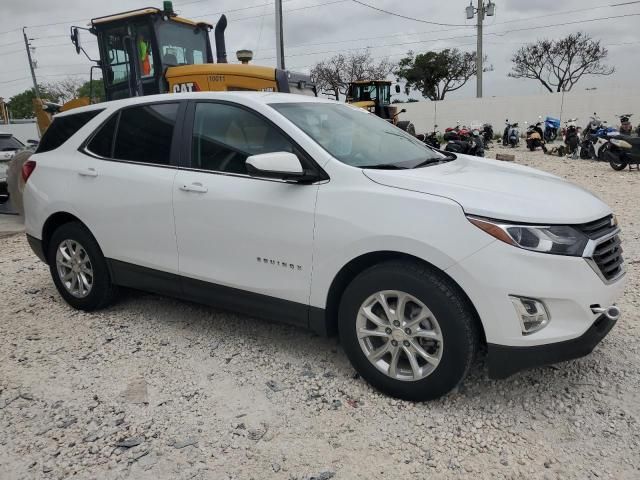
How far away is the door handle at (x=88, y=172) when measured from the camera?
3980 mm

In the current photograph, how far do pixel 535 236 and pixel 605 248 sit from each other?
509 millimetres

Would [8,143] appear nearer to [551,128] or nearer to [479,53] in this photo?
[551,128]

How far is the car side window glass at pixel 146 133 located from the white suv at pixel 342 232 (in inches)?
0.5

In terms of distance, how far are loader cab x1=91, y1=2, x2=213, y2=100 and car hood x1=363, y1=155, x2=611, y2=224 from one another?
6812 mm

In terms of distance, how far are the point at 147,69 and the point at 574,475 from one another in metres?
8.47

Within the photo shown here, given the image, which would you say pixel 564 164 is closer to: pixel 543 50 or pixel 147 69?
pixel 147 69

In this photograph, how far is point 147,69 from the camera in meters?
8.68

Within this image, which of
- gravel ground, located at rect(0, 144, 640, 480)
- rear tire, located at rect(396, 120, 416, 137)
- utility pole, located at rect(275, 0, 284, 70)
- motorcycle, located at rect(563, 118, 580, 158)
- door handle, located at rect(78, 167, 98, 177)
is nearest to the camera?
gravel ground, located at rect(0, 144, 640, 480)

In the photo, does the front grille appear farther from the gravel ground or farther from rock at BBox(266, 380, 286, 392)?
rock at BBox(266, 380, 286, 392)

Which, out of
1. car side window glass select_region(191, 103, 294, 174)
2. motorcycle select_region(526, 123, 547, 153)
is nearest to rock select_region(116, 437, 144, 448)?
car side window glass select_region(191, 103, 294, 174)

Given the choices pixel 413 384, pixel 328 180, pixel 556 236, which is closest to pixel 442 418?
pixel 413 384

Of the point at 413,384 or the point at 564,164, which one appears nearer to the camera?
the point at 413,384

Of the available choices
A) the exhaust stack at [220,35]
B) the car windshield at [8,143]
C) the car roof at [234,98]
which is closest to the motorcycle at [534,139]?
the exhaust stack at [220,35]

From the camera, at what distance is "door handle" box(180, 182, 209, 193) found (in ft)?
11.1
